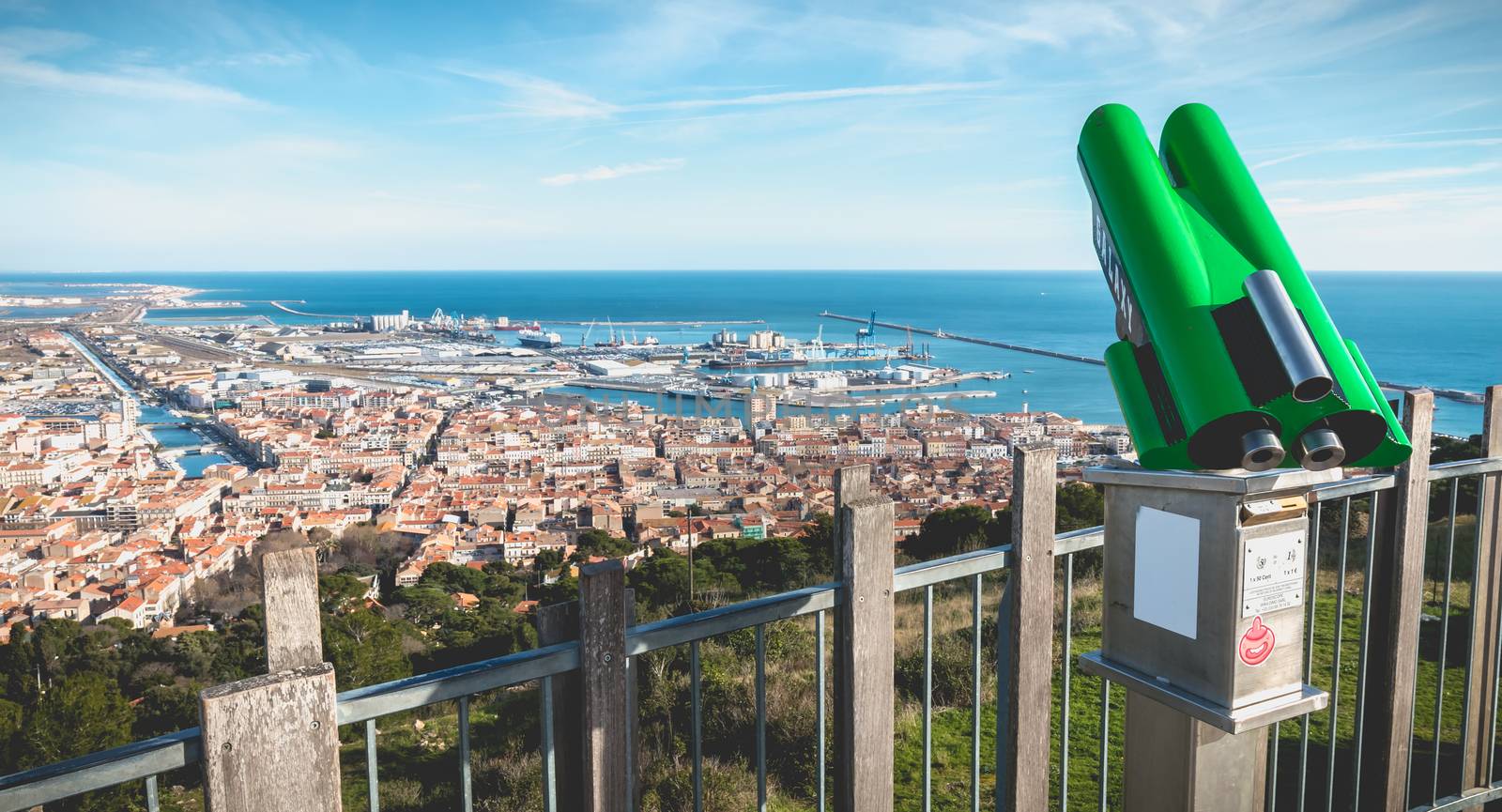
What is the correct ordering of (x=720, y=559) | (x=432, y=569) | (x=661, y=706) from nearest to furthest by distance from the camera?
(x=661, y=706)
(x=720, y=559)
(x=432, y=569)

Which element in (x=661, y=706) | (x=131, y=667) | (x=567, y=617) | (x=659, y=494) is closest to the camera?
(x=567, y=617)

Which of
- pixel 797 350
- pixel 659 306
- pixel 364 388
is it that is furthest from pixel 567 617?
pixel 659 306

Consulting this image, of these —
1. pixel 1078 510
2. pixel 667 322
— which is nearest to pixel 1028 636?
pixel 1078 510

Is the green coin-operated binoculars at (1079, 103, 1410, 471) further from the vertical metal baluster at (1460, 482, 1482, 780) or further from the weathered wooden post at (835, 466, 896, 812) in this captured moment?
the vertical metal baluster at (1460, 482, 1482, 780)

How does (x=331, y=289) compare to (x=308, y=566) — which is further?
(x=331, y=289)

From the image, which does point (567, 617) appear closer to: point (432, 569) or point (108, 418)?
point (432, 569)

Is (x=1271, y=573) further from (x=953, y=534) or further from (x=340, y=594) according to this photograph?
(x=340, y=594)
